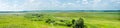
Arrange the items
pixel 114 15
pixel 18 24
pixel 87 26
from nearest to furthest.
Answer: pixel 18 24, pixel 87 26, pixel 114 15

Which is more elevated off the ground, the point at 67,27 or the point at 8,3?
the point at 8,3

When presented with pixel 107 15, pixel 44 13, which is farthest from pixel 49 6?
pixel 107 15

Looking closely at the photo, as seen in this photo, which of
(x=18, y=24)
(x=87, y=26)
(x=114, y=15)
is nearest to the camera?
(x=18, y=24)

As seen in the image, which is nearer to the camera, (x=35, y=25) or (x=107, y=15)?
(x=35, y=25)

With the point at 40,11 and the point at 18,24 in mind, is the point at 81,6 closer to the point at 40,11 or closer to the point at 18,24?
the point at 40,11
